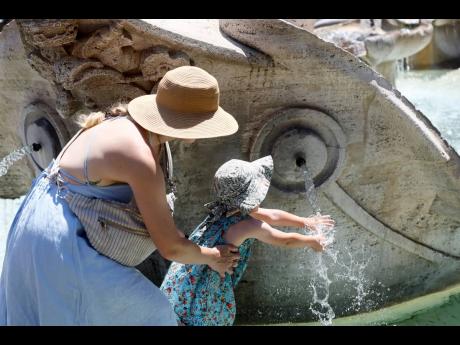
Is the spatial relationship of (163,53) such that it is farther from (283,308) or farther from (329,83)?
(283,308)

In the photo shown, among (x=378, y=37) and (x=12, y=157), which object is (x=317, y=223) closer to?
(x=12, y=157)

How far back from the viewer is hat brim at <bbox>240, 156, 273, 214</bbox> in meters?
3.13

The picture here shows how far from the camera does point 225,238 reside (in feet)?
10.3

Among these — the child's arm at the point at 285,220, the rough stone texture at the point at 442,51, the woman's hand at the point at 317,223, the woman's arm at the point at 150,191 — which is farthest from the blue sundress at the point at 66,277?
the rough stone texture at the point at 442,51

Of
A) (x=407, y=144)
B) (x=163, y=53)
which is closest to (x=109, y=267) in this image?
(x=163, y=53)

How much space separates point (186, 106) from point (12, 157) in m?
A: 2.23

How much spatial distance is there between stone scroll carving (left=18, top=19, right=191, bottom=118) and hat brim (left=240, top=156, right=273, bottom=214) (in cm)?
67

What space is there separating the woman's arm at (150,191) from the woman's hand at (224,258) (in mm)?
192

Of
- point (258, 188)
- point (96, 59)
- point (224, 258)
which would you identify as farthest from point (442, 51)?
point (224, 258)

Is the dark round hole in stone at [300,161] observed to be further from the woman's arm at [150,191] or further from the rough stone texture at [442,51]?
the rough stone texture at [442,51]

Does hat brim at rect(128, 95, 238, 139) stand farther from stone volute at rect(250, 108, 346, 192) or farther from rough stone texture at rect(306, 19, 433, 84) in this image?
rough stone texture at rect(306, 19, 433, 84)

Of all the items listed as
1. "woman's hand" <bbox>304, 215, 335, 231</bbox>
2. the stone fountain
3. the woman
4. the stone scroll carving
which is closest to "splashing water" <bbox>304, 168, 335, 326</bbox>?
"woman's hand" <bbox>304, 215, 335, 231</bbox>

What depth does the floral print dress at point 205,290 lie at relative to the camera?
3172 millimetres

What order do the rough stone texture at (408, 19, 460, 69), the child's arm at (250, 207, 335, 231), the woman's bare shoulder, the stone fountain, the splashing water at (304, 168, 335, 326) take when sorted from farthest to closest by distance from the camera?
the rough stone texture at (408, 19, 460, 69) → the stone fountain → the splashing water at (304, 168, 335, 326) → the child's arm at (250, 207, 335, 231) → the woman's bare shoulder
